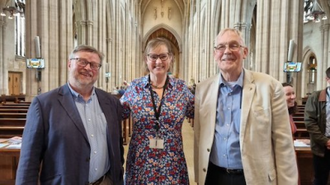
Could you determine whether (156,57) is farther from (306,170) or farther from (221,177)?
(306,170)

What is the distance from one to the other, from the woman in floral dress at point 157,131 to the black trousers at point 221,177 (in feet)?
0.69

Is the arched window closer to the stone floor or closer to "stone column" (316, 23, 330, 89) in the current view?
the stone floor

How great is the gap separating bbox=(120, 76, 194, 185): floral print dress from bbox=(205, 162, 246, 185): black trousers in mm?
209

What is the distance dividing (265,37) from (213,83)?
7.71m

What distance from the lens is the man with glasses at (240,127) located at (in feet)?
5.45

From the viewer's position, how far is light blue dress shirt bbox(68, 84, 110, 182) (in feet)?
5.55

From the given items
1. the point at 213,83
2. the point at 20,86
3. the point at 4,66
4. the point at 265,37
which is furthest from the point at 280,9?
the point at 20,86

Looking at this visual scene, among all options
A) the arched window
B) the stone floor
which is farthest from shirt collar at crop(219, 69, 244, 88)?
the arched window

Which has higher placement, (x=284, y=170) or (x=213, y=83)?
(x=213, y=83)

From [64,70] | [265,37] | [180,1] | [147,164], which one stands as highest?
[180,1]

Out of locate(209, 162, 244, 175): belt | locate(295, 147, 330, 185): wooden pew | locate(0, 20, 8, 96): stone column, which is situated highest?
locate(0, 20, 8, 96): stone column

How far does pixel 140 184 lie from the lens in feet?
6.26

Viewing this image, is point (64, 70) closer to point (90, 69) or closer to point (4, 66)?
point (90, 69)

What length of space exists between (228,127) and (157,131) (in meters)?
0.54
